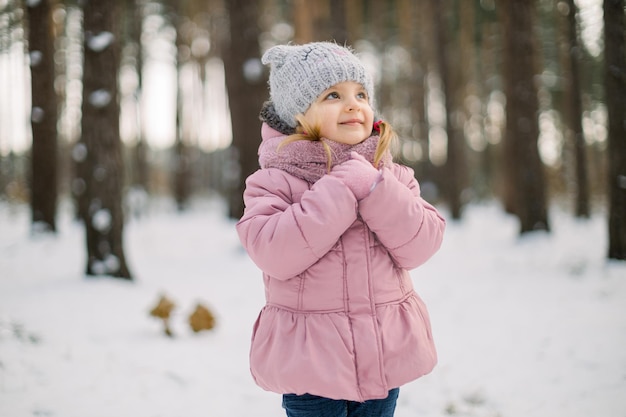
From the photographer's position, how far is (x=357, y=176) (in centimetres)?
150

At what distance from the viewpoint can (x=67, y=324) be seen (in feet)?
14.3

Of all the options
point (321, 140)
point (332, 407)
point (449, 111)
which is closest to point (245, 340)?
point (332, 407)

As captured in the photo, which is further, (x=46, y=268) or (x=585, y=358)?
(x=46, y=268)

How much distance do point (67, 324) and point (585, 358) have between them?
4.38 meters

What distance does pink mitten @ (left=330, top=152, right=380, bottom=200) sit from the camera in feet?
4.92

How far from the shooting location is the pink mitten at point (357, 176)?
1501 mm

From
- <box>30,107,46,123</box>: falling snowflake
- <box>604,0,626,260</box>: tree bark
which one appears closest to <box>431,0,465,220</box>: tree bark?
<box>604,0,626,260</box>: tree bark

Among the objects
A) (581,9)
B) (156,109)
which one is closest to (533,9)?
(581,9)

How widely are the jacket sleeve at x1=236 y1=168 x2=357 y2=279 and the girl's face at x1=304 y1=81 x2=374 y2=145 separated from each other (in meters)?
0.23

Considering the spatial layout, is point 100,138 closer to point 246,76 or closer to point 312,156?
point 246,76

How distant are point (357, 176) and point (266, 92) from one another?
272 inches

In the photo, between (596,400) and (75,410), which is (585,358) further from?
(75,410)

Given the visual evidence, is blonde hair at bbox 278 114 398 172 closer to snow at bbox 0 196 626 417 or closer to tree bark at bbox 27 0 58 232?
snow at bbox 0 196 626 417

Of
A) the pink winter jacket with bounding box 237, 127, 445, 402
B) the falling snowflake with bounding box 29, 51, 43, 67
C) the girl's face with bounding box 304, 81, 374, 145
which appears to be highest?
the falling snowflake with bounding box 29, 51, 43, 67
